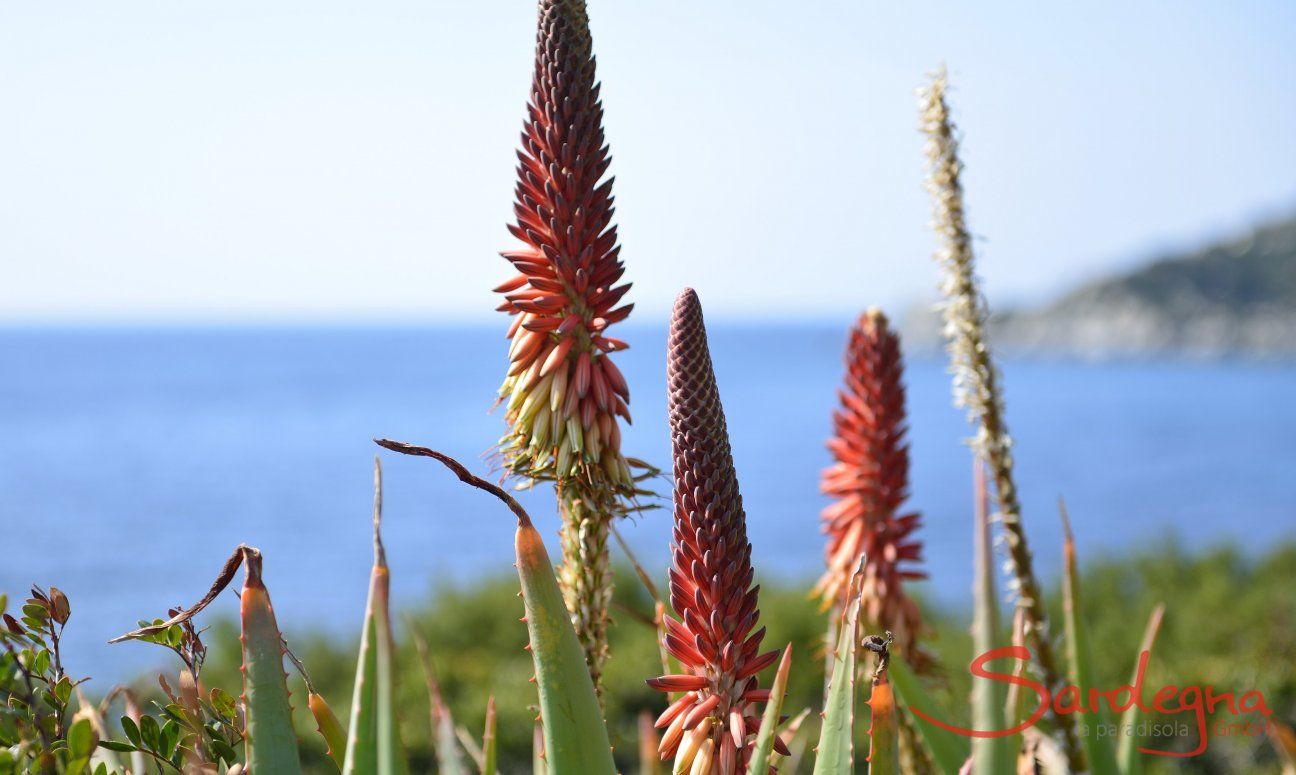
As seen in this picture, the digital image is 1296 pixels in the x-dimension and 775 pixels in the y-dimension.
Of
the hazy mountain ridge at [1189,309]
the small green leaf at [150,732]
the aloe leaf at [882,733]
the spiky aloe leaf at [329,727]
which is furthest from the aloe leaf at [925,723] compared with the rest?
the hazy mountain ridge at [1189,309]

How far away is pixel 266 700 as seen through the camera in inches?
52.1

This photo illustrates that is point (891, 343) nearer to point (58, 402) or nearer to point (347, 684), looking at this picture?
point (347, 684)

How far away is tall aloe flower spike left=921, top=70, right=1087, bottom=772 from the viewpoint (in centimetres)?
203

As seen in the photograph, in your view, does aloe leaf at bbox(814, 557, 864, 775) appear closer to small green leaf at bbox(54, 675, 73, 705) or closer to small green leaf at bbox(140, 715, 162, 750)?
small green leaf at bbox(140, 715, 162, 750)

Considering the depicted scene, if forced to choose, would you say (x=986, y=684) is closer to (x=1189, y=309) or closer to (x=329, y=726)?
(x=329, y=726)

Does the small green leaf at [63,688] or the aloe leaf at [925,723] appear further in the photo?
the aloe leaf at [925,723]

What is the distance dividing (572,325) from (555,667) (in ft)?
2.51

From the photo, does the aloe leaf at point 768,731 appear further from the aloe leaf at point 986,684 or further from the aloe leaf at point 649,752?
the aloe leaf at point 986,684

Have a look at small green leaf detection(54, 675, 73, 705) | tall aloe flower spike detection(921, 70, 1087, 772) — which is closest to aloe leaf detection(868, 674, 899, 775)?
tall aloe flower spike detection(921, 70, 1087, 772)

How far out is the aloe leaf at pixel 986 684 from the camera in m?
1.91

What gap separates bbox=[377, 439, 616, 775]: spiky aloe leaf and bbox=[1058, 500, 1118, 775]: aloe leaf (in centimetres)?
121

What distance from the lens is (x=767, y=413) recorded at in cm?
9050

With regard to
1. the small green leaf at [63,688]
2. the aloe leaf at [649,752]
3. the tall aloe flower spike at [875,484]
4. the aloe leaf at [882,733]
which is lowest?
the aloe leaf at [649,752]

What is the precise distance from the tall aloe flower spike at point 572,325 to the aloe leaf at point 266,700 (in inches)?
26.5
